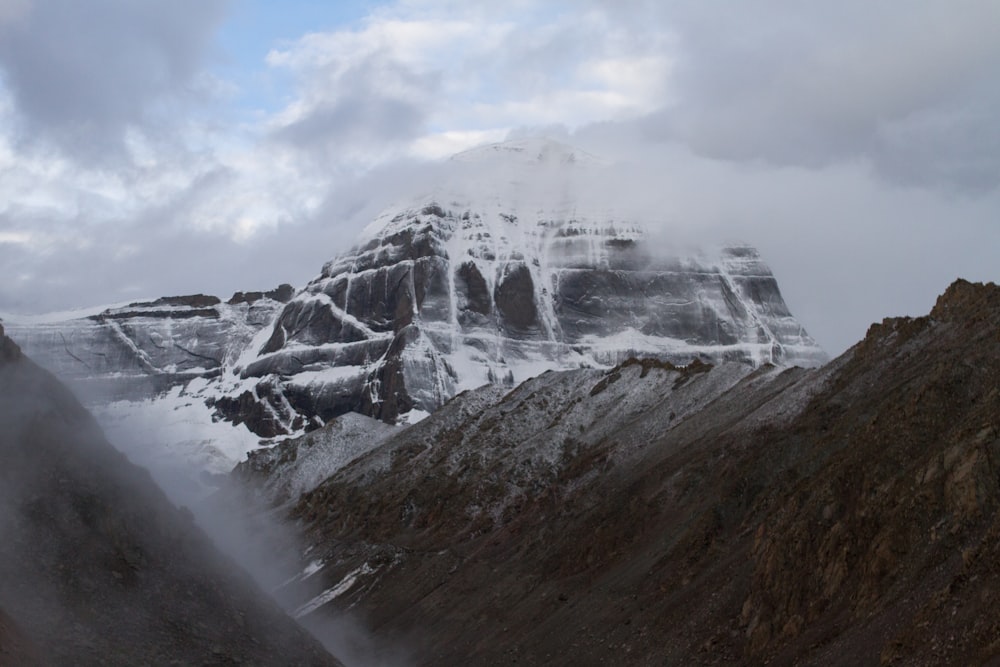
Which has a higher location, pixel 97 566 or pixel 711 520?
pixel 97 566

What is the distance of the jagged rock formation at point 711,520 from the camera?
1763 inches

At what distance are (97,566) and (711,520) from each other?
3563 centimetres

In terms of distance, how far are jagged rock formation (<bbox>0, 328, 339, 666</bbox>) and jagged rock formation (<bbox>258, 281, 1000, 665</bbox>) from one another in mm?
19999

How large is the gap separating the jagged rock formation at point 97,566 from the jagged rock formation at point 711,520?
19999 millimetres

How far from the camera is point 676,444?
295ft

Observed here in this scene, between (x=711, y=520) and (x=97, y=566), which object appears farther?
(x=711, y=520)

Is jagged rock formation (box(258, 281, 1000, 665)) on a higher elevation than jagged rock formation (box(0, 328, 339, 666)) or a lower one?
lower

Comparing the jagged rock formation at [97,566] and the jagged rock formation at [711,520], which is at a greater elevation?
the jagged rock formation at [97,566]

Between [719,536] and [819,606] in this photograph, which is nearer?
[819,606]

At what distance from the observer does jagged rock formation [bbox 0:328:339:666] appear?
40.0 metres

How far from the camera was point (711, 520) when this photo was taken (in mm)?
66750

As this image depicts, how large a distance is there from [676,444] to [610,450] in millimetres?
10514

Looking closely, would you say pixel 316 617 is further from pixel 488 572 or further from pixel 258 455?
pixel 258 455

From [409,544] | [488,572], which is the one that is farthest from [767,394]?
[409,544]
